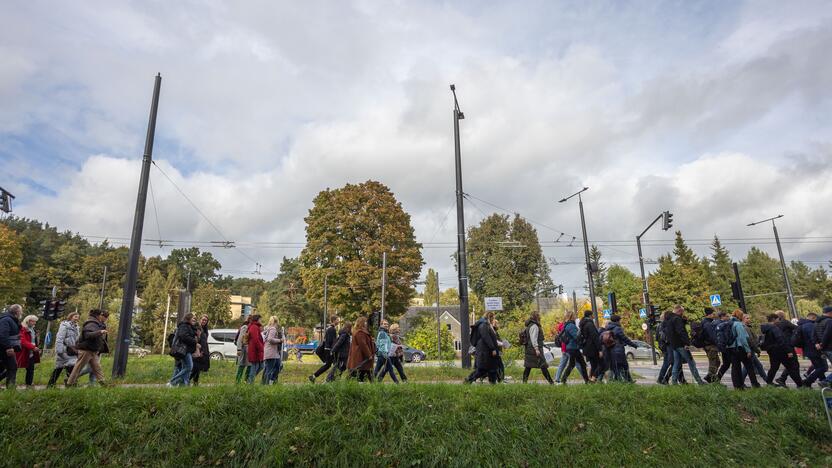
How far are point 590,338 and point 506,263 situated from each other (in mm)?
43660

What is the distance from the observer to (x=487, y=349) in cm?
980

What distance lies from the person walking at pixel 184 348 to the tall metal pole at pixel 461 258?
668cm

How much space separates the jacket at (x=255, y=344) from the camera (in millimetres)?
10773

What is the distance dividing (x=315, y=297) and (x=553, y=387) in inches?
1221

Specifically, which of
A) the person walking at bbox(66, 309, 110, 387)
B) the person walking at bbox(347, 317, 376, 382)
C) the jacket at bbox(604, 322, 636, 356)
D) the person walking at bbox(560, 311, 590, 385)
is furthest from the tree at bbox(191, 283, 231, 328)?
the jacket at bbox(604, 322, 636, 356)

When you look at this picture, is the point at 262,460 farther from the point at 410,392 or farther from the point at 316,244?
the point at 316,244

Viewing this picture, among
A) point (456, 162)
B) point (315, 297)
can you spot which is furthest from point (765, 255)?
point (456, 162)

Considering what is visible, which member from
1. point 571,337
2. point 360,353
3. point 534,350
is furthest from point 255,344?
point 571,337

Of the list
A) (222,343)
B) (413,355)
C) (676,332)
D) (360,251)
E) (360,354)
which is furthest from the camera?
(360,251)

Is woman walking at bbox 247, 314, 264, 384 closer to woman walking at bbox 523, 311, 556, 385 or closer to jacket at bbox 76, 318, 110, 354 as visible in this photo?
jacket at bbox 76, 318, 110, 354

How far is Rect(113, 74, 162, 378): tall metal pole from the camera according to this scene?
1183 centimetres

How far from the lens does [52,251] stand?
71.1 meters

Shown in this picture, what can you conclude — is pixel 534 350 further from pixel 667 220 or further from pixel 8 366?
pixel 667 220

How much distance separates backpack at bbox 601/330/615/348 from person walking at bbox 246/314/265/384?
7.85 meters
